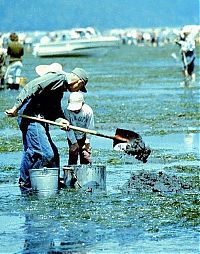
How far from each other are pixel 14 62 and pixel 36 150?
65.6 feet

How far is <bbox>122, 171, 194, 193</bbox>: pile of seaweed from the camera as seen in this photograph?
13.9 m

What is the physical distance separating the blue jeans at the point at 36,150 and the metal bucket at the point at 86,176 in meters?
0.24

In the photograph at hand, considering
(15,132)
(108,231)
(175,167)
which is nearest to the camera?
(108,231)

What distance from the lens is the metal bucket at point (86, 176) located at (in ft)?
46.2

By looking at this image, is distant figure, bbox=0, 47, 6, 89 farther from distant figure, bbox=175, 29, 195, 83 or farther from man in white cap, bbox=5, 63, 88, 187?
man in white cap, bbox=5, 63, 88, 187

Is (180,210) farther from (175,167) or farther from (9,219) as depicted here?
(175,167)

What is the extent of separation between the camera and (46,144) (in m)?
14.2

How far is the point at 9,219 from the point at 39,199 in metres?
1.31

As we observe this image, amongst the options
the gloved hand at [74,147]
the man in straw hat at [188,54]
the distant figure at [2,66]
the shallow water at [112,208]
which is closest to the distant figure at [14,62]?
the distant figure at [2,66]

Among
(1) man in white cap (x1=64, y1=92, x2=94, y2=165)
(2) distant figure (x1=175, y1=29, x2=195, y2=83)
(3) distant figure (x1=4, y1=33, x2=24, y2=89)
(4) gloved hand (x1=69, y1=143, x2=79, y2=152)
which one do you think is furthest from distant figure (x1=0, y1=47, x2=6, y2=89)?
(4) gloved hand (x1=69, y1=143, x2=79, y2=152)

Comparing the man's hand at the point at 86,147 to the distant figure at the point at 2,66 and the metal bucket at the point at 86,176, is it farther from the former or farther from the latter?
Result: the distant figure at the point at 2,66

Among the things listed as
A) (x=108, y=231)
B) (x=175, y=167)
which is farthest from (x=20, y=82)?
(x=108, y=231)

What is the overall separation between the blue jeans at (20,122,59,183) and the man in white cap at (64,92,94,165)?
30cm

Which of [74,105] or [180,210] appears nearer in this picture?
[180,210]
